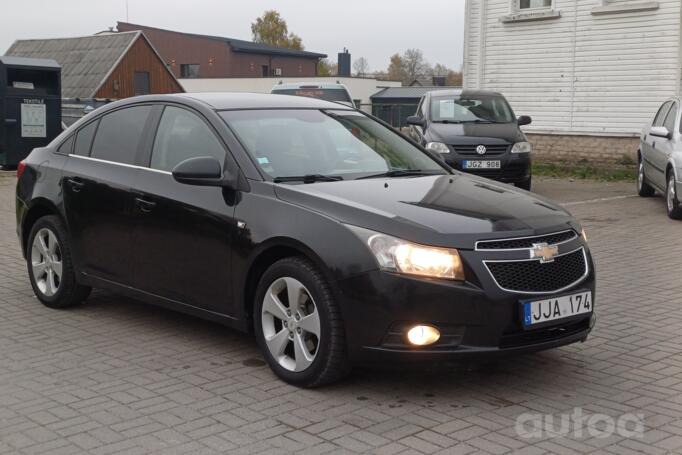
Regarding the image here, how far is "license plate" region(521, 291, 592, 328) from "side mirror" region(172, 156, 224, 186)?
6.29 ft

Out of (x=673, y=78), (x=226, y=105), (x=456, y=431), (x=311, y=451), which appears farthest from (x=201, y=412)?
(x=673, y=78)

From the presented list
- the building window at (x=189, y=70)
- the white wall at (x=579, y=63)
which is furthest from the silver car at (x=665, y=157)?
the building window at (x=189, y=70)

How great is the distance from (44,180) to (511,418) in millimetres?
4048

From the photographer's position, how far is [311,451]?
4133 mm

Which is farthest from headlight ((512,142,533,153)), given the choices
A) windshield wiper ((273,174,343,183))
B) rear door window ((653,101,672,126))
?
windshield wiper ((273,174,343,183))

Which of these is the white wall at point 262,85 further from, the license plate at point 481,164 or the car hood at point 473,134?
the license plate at point 481,164

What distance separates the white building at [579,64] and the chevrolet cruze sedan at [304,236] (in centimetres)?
1365

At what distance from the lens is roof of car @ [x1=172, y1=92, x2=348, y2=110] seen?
6.04 metres

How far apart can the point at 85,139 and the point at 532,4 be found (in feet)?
53.0

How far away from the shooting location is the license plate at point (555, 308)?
4770 mm

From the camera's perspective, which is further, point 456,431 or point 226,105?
point 226,105

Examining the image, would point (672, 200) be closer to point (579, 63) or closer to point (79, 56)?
point (579, 63)

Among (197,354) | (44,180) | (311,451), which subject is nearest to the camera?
(311,451)

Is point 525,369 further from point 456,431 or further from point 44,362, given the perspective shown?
point 44,362
